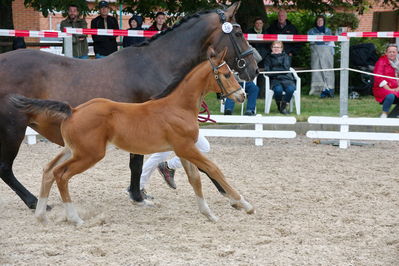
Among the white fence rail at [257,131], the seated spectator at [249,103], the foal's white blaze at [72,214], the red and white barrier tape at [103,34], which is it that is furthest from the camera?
the seated spectator at [249,103]

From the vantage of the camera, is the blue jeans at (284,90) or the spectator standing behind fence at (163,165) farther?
the blue jeans at (284,90)

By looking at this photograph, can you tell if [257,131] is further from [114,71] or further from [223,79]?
[223,79]

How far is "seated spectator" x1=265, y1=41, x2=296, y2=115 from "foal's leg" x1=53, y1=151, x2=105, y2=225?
7.14 metres

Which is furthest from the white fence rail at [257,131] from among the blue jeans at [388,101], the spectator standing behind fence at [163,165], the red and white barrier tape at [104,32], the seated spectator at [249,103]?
the spectator standing behind fence at [163,165]

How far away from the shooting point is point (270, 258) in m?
4.64

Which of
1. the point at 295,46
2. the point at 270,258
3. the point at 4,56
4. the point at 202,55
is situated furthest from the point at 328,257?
the point at 295,46

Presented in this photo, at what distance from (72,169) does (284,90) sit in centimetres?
739

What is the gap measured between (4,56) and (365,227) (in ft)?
11.8

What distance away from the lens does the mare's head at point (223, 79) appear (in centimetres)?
549

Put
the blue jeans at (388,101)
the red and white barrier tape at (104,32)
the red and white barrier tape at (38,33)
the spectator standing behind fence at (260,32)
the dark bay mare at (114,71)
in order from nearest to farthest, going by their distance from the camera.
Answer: the dark bay mare at (114,71) < the red and white barrier tape at (38,33) < the red and white barrier tape at (104,32) < the blue jeans at (388,101) < the spectator standing behind fence at (260,32)

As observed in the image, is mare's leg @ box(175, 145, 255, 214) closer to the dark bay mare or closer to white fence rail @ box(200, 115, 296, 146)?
the dark bay mare

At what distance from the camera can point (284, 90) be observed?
40.6 ft

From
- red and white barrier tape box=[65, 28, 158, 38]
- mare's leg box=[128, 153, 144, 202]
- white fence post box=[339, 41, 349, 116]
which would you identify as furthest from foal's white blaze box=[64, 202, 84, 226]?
white fence post box=[339, 41, 349, 116]

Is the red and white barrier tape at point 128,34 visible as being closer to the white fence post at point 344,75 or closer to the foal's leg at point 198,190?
the white fence post at point 344,75
